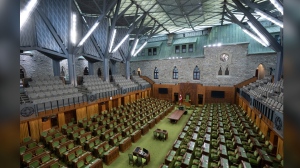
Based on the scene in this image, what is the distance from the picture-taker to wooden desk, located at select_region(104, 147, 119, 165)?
8776 mm

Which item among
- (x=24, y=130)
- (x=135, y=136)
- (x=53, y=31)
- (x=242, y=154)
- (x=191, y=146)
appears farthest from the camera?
(x=53, y=31)

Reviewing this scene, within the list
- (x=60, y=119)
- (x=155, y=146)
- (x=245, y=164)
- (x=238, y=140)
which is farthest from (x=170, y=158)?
(x=60, y=119)

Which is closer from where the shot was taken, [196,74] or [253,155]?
[253,155]

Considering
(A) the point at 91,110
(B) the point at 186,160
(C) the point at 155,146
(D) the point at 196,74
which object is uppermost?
(D) the point at 196,74

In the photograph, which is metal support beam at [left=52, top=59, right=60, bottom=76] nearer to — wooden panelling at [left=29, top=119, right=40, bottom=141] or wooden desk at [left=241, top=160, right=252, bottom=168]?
wooden panelling at [left=29, top=119, right=40, bottom=141]

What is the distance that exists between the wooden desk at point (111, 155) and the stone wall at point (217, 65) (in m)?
18.6

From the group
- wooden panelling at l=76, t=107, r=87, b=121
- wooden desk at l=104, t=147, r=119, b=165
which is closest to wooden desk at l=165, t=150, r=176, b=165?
wooden desk at l=104, t=147, r=119, b=165

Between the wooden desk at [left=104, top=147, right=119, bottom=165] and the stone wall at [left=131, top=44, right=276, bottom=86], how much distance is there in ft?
61.0

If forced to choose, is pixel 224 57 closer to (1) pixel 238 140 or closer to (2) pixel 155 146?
(1) pixel 238 140

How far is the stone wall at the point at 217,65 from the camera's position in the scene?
66.9 ft

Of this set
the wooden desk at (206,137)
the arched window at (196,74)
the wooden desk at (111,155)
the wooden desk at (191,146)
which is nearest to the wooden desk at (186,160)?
the wooden desk at (191,146)

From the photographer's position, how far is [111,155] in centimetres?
904

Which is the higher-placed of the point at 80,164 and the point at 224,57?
the point at 224,57

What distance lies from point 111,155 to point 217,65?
20006mm
